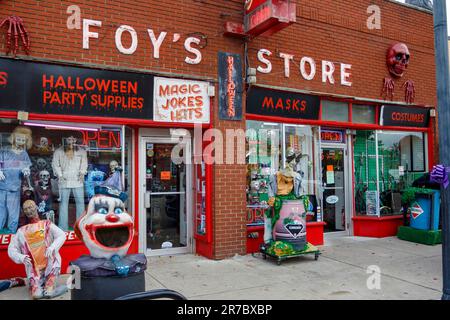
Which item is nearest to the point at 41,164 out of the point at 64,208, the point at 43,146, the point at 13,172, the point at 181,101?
the point at 43,146

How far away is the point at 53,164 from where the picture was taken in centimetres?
650

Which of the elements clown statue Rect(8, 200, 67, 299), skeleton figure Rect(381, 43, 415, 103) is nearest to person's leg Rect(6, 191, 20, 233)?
clown statue Rect(8, 200, 67, 299)

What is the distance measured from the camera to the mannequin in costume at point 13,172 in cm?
611

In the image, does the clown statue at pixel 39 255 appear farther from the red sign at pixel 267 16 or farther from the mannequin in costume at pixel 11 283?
the red sign at pixel 267 16

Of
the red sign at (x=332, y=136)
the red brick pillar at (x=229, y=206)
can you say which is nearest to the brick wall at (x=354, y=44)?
the red sign at (x=332, y=136)

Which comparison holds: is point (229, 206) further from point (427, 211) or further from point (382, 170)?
point (382, 170)

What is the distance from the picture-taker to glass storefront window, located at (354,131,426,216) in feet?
32.0

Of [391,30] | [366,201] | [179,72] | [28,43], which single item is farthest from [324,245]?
[28,43]

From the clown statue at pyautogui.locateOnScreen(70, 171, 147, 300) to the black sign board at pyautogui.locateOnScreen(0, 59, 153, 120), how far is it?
8.25 ft

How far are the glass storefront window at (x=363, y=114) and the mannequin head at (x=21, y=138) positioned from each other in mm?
6831

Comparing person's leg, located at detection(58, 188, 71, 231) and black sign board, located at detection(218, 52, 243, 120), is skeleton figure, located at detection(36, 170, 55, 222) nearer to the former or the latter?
person's leg, located at detection(58, 188, 71, 231)

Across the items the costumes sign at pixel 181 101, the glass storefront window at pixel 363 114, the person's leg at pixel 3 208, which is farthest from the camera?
the glass storefront window at pixel 363 114

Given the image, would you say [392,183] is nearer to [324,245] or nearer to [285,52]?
[324,245]

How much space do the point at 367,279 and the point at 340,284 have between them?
20.8 inches
